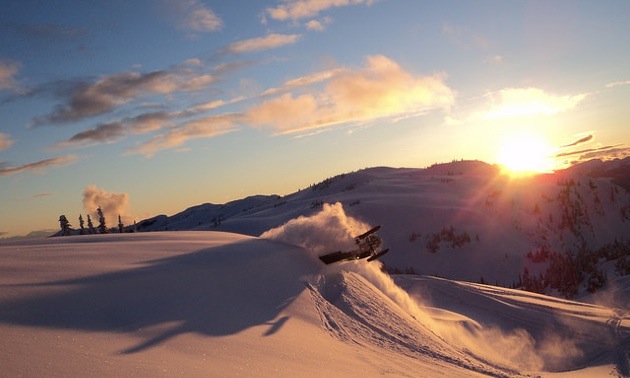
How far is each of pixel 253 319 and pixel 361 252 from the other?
10.0 feet

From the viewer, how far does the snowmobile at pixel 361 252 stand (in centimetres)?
652

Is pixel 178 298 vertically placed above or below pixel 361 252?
above

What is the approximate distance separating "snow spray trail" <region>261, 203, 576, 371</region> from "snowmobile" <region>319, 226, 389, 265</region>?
8 cm

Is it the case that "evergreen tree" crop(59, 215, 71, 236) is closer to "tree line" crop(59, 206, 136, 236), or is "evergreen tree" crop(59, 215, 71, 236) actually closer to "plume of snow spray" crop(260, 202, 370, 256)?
"tree line" crop(59, 206, 136, 236)

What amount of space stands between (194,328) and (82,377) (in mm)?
1233

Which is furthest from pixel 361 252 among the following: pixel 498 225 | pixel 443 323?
pixel 498 225

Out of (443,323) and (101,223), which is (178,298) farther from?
(101,223)

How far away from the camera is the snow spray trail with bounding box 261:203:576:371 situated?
616 centimetres

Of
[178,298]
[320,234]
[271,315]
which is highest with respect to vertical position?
[320,234]

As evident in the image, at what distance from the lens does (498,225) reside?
1398 cm

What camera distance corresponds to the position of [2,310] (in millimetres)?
3027

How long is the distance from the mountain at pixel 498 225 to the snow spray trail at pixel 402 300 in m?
1.02

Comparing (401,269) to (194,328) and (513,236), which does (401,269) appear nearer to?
(513,236)

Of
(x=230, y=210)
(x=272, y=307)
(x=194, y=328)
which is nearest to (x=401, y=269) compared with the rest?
(x=272, y=307)
